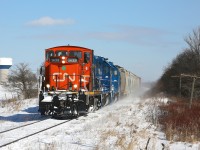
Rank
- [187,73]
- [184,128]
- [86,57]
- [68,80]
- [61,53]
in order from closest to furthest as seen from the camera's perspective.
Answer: [184,128] → [68,80] → [61,53] → [86,57] → [187,73]

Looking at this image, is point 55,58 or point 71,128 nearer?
point 71,128

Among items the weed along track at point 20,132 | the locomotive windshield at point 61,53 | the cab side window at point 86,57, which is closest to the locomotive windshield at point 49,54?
the locomotive windshield at point 61,53

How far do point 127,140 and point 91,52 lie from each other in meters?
9.19

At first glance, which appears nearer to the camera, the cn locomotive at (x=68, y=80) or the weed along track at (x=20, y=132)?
the weed along track at (x=20, y=132)

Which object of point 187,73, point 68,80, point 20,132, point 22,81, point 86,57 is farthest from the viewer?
point 22,81

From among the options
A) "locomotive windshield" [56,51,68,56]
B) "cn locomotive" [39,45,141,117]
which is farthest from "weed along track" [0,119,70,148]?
"locomotive windshield" [56,51,68,56]

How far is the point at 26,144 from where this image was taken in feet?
33.4

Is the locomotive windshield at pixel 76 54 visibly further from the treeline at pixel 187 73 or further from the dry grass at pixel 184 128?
the treeline at pixel 187 73

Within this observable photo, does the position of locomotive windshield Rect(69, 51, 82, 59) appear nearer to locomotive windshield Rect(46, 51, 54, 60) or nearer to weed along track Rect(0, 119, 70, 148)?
locomotive windshield Rect(46, 51, 54, 60)

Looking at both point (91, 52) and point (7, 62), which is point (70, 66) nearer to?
point (91, 52)

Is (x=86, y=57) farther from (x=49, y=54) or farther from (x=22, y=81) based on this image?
(x=22, y=81)

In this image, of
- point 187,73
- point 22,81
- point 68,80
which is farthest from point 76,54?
point 22,81

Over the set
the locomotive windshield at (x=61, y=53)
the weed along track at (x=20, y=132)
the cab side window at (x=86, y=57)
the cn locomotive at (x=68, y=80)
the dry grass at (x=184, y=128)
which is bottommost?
the weed along track at (x=20, y=132)

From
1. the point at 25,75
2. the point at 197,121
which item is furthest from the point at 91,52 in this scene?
the point at 25,75
